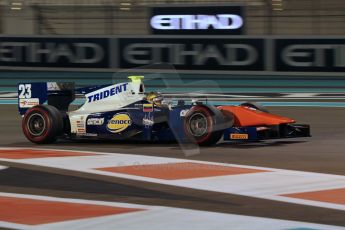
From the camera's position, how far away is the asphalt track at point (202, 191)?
5.91 metres

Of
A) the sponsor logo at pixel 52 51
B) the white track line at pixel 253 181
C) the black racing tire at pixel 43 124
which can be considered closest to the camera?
the white track line at pixel 253 181

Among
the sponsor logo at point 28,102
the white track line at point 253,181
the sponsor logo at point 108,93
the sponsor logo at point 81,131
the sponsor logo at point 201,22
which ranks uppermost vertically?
the sponsor logo at point 201,22

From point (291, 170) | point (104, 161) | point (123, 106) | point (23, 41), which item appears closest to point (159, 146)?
point (123, 106)

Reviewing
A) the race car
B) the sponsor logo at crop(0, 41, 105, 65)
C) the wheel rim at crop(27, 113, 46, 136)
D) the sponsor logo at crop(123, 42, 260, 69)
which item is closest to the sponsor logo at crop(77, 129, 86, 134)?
the race car

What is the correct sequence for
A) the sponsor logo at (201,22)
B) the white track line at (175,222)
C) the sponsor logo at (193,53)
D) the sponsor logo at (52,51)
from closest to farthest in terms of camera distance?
1. the white track line at (175,222)
2. the sponsor logo at (193,53)
3. the sponsor logo at (52,51)
4. the sponsor logo at (201,22)

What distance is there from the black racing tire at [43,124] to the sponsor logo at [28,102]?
29 centimetres

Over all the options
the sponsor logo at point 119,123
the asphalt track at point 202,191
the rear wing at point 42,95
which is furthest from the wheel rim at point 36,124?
the sponsor logo at point 119,123

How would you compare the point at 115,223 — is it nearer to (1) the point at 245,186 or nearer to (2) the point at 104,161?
(1) the point at 245,186

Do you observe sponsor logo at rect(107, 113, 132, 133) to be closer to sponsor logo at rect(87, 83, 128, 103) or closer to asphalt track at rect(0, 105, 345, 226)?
asphalt track at rect(0, 105, 345, 226)

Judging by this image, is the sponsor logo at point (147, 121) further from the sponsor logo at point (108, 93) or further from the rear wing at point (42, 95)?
the rear wing at point (42, 95)

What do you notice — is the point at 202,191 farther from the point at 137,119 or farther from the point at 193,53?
the point at 193,53

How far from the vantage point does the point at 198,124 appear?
930cm

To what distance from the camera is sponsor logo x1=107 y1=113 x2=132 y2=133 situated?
977 centimetres

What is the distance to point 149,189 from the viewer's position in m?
6.76
